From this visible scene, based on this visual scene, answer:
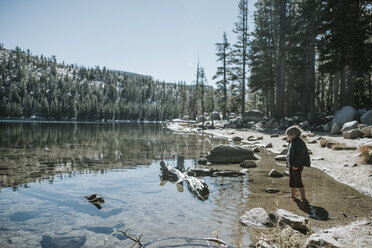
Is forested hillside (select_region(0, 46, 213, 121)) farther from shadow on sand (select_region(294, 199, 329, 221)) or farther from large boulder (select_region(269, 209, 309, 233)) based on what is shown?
large boulder (select_region(269, 209, 309, 233))

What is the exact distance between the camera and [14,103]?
4035 inches

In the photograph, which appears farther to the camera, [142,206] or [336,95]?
[336,95]

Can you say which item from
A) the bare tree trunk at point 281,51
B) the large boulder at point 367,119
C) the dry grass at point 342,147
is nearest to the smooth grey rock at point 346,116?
the large boulder at point 367,119

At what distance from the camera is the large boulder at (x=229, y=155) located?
12172mm

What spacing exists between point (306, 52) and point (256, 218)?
84.3ft

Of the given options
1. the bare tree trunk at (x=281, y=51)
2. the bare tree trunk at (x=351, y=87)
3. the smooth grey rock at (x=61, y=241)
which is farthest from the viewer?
the bare tree trunk at (x=281, y=51)

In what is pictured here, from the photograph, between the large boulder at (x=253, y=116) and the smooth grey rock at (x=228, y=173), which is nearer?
the smooth grey rock at (x=228, y=173)

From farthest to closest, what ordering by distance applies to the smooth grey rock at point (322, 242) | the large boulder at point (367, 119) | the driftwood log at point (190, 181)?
1. the large boulder at point (367, 119)
2. the driftwood log at point (190, 181)
3. the smooth grey rock at point (322, 242)

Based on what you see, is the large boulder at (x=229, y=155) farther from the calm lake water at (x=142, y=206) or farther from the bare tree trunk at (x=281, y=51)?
the bare tree trunk at (x=281, y=51)

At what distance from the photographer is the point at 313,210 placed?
5.37 metres

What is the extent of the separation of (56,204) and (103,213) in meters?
1.62

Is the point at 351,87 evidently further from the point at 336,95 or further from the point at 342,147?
the point at 342,147

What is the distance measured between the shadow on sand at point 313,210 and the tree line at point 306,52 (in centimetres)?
1804

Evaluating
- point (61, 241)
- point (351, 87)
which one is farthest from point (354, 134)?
point (61, 241)
